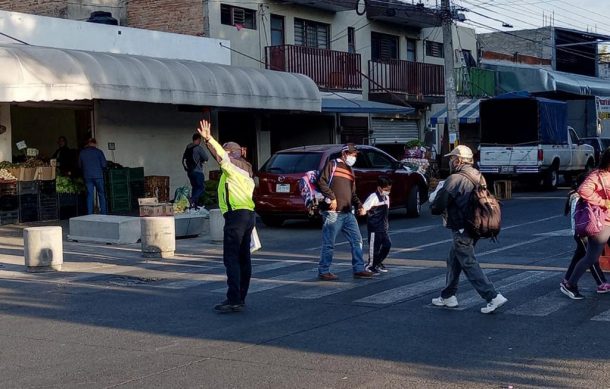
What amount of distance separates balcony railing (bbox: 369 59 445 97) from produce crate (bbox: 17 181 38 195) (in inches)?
589

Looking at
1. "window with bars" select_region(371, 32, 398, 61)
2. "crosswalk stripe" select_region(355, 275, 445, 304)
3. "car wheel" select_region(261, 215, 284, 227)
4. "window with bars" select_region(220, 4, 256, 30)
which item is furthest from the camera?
"window with bars" select_region(371, 32, 398, 61)

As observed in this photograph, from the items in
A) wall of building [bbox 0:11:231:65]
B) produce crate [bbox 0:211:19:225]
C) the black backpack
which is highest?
wall of building [bbox 0:11:231:65]

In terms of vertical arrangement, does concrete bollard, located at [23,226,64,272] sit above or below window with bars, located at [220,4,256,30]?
below

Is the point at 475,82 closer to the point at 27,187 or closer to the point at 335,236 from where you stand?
the point at 27,187

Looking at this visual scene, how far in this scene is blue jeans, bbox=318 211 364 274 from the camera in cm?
1191

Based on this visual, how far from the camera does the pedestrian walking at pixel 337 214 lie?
1189 cm

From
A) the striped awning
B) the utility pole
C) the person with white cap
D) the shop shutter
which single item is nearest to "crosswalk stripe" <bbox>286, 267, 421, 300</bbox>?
the person with white cap

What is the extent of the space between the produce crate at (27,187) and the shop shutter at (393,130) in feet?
51.7

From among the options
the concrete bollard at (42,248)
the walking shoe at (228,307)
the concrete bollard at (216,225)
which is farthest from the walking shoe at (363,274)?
the concrete bollard at (216,225)

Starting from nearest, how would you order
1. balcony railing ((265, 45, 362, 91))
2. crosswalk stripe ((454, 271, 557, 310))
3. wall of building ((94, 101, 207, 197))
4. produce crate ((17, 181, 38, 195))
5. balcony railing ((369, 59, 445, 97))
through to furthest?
1. crosswalk stripe ((454, 271, 557, 310))
2. produce crate ((17, 181, 38, 195))
3. wall of building ((94, 101, 207, 197))
4. balcony railing ((265, 45, 362, 91))
5. balcony railing ((369, 59, 445, 97))

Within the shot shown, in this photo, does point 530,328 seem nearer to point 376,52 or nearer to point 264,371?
point 264,371

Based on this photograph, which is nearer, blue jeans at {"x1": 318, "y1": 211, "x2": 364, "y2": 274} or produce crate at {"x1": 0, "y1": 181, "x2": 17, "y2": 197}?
blue jeans at {"x1": 318, "y1": 211, "x2": 364, "y2": 274}

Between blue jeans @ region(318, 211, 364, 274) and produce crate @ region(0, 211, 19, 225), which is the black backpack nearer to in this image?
produce crate @ region(0, 211, 19, 225)

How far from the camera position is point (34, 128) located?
23.9 metres
